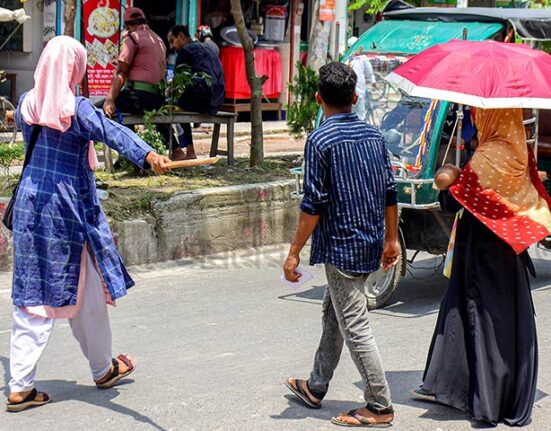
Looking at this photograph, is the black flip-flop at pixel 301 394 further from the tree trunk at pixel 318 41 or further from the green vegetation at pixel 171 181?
the tree trunk at pixel 318 41

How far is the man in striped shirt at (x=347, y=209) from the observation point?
4.65 meters

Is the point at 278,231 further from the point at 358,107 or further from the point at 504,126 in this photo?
the point at 504,126

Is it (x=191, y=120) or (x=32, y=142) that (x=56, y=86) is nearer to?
(x=32, y=142)

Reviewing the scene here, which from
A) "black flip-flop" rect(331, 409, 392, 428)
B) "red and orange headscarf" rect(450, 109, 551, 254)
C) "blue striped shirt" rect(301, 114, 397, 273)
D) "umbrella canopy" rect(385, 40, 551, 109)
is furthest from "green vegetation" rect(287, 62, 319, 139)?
"black flip-flop" rect(331, 409, 392, 428)

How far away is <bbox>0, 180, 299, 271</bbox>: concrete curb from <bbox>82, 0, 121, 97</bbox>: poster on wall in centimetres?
553

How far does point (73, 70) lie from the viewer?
4.95 meters

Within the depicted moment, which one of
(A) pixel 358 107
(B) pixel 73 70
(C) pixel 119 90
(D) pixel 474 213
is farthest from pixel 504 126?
(C) pixel 119 90

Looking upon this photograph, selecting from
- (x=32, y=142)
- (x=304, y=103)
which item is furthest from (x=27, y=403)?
(x=304, y=103)

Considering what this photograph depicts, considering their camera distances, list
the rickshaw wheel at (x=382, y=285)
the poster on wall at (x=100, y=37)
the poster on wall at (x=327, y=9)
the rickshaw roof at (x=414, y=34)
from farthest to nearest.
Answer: the poster on wall at (x=327, y=9)
the poster on wall at (x=100, y=37)
the rickshaw roof at (x=414, y=34)
the rickshaw wheel at (x=382, y=285)

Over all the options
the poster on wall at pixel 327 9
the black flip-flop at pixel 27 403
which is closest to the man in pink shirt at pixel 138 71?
the black flip-flop at pixel 27 403

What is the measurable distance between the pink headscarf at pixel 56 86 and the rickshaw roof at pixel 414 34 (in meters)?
3.39

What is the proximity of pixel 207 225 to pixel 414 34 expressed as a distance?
2.55 m

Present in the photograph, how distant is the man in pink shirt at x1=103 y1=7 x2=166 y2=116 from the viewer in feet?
33.6

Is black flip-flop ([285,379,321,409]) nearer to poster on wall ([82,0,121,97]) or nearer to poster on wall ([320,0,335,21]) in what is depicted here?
poster on wall ([82,0,121,97])
